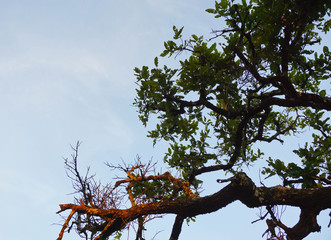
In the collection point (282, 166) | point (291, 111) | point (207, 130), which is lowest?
point (282, 166)

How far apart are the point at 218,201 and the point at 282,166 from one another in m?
1.28

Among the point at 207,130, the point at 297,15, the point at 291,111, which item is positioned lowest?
the point at 297,15

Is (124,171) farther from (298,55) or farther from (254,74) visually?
(298,55)

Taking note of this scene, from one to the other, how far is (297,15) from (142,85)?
11.0ft

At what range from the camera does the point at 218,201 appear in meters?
4.93

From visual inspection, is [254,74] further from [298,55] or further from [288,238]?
[288,238]

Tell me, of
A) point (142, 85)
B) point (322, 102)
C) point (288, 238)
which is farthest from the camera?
point (142, 85)

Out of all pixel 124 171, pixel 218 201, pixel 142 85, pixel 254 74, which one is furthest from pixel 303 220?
pixel 142 85

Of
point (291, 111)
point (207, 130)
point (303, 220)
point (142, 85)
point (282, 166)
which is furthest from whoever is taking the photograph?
point (291, 111)

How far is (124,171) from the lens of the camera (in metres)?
5.91

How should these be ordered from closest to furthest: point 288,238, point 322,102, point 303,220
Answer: point 288,238, point 303,220, point 322,102

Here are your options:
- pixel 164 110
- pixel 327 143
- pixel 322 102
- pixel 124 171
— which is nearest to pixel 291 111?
pixel 327 143

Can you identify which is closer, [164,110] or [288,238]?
[288,238]

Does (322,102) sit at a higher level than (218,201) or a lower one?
higher
